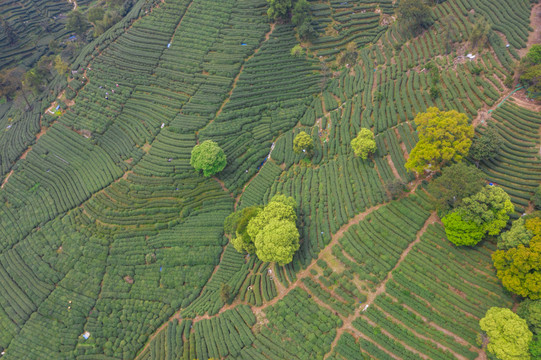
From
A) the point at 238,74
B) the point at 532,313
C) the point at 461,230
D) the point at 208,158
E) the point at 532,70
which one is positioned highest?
the point at 532,70

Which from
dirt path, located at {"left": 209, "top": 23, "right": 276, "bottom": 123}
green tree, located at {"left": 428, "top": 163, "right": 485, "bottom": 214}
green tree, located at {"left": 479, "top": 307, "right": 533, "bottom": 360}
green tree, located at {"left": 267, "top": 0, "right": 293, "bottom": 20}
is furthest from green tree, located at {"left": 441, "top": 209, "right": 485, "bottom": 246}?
green tree, located at {"left": 267, "top": 0, "right": 293, "bottom": 20}

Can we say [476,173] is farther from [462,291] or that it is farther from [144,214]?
[144,214]

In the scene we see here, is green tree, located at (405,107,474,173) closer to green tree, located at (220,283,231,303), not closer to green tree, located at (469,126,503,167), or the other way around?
green tree, located at (469,126,503,167)

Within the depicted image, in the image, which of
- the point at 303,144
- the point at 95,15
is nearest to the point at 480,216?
the point at 303,144

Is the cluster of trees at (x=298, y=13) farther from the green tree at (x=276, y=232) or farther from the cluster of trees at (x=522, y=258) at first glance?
the cluster of trees at (x=522, y=258)

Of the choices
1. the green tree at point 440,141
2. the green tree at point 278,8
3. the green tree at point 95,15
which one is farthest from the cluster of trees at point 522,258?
the green tree at point 95,15

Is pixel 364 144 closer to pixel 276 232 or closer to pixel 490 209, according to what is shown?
pixel 490 209

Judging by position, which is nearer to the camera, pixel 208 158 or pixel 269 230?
pixel 269 230
